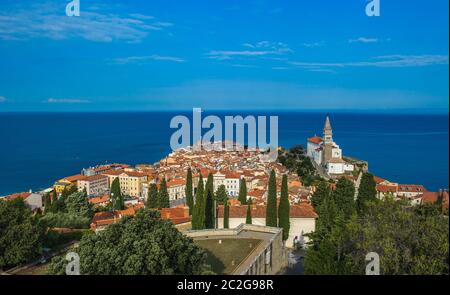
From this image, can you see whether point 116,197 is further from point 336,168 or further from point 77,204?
point 336,168

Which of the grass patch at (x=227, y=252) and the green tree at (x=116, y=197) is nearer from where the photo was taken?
the grass patch at (x=227, y=252)

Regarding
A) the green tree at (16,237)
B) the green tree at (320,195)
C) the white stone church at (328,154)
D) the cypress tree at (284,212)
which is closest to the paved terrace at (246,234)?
the cypress tree at (284,212)

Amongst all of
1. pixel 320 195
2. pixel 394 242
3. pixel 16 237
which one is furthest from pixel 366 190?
pixel 16 237

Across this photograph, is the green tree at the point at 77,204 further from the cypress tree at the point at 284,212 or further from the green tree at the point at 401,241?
the green tree at the point at 401,241

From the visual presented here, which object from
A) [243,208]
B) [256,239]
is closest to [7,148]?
[243,208]

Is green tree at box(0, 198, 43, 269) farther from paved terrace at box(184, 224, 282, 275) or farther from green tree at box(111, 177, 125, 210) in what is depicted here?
green tree at box(111, 177, 125, 210)
